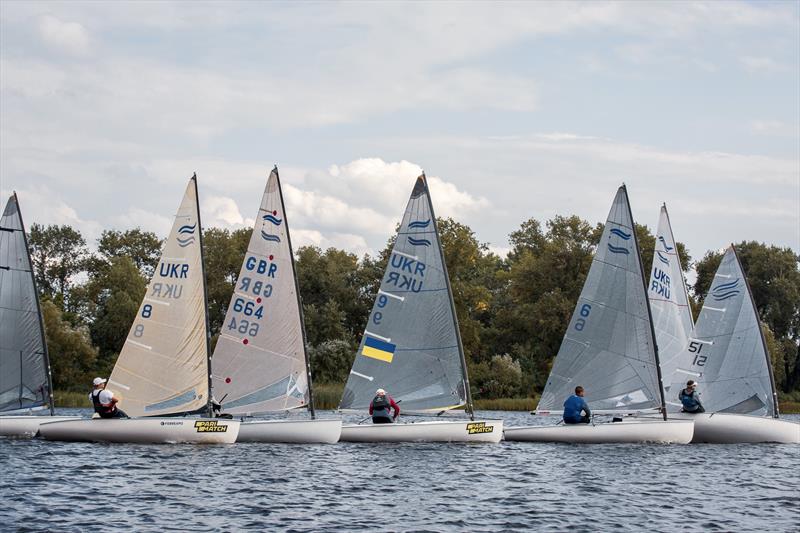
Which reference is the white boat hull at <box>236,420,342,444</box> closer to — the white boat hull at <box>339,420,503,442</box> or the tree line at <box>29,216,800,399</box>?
the white boat hull at <box>339,420,503,442</box>

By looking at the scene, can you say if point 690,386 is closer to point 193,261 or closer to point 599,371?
point 599,371

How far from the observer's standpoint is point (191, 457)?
2677 centimetres

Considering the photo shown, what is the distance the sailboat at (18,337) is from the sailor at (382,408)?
29.5ft

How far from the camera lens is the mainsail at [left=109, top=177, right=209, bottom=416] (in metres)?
30.2

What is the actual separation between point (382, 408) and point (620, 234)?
8924mm

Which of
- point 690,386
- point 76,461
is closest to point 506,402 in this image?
point 690,386

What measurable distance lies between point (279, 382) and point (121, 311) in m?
45.3

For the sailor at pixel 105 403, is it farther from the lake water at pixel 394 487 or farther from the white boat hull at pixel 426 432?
the white boat hull at pixel 426 432

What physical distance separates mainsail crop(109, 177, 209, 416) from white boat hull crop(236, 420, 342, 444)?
1.64 metres

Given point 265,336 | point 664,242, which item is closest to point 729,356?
point 664,242

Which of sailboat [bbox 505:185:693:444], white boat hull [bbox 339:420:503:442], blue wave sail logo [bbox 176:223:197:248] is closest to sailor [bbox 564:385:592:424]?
sailboat [bbox 505:185:693:444]

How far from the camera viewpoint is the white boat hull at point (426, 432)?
29688 mm

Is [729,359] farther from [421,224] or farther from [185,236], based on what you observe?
[185,236]

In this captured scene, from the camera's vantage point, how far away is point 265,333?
102ft
